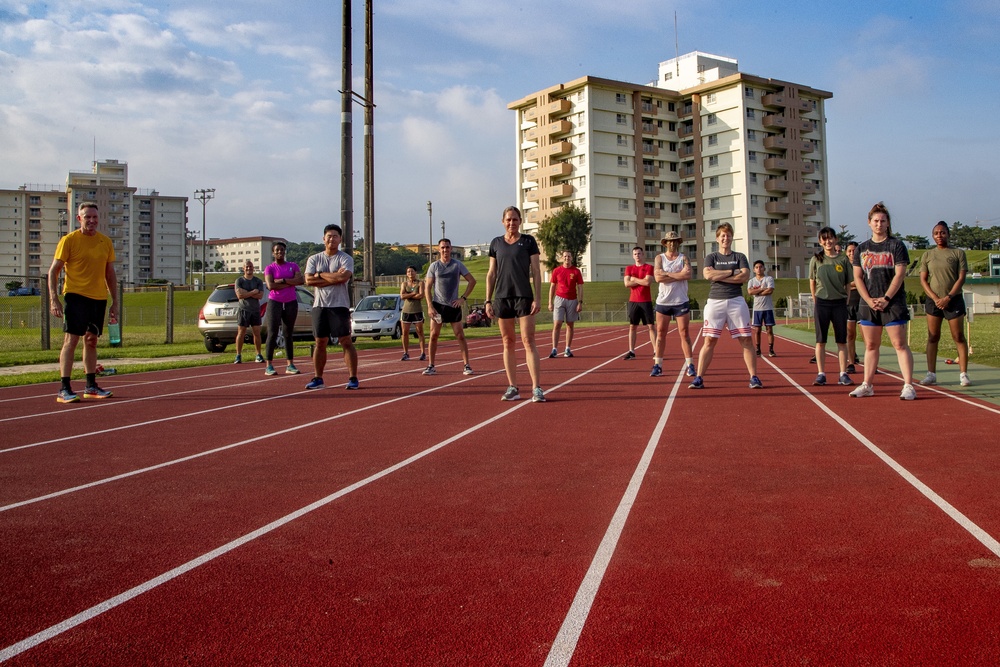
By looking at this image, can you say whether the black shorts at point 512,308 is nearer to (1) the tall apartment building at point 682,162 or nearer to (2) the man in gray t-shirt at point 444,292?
(2) the man in gray t-shirt at point 444,292

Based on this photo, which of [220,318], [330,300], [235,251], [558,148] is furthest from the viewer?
[235,251]

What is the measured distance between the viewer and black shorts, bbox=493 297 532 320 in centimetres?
828

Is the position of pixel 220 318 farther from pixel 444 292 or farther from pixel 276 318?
pixel 444 292

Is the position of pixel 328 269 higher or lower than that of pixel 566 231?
lower

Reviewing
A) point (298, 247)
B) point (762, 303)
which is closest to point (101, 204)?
point (298, 247)

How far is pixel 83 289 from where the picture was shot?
8.68 m

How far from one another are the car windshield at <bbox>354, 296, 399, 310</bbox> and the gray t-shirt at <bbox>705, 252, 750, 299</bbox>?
16022 millimetres

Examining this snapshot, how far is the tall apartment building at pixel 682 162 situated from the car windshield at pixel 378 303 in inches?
2089

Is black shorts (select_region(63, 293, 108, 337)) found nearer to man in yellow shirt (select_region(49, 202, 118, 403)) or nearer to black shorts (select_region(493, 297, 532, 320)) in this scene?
man in yellow shirt (select_region(49, 202, 118, 403))

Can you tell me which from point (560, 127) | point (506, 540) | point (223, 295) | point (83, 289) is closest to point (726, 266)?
point (506, 540)

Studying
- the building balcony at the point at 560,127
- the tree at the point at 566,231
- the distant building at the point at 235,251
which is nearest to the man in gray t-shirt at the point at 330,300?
the tree at the point at 566,231

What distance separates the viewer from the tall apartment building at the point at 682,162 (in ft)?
248

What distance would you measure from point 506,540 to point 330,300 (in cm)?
676

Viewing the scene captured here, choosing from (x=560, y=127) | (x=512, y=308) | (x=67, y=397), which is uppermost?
(x=560, y=127)
